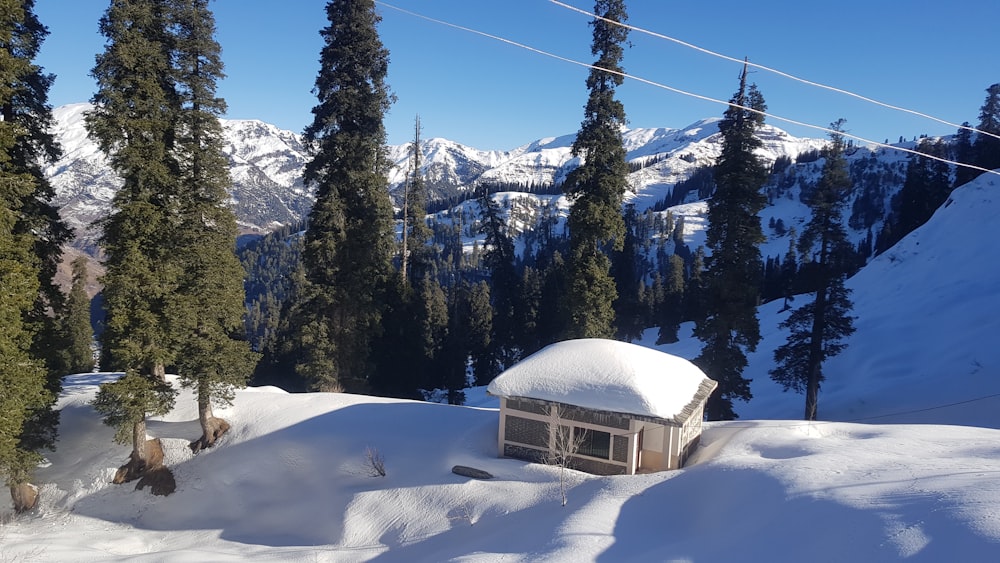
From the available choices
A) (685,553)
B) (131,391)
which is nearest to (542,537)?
(685,553)

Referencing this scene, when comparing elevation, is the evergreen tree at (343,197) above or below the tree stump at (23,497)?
above

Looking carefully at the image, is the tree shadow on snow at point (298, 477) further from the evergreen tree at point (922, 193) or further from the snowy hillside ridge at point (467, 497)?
the evergreen tree at point (922, 193)

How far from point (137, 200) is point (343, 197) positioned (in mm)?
7965

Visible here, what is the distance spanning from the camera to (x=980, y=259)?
1389 inches

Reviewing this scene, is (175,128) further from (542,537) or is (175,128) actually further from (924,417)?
(924,417)

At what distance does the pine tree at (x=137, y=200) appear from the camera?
15234 millimetres

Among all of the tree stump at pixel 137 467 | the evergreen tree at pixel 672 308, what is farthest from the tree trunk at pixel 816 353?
the evergreen tree at pixel 672 308

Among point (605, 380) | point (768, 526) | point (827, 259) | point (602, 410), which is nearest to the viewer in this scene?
point (768, 526)

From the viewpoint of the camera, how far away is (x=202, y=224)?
1706 centimetres

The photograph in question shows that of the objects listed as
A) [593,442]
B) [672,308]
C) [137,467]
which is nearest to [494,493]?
[593,442]

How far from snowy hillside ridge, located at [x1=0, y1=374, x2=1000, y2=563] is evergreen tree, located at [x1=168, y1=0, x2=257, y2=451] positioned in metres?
3.20

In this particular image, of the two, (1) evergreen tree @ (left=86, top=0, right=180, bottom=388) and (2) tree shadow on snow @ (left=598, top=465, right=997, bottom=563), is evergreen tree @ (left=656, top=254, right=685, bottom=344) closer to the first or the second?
(2) tree shadow on snow @ (left=598, top=465, right=997, bottom=563)

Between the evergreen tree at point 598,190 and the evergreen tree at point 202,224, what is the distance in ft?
42.7

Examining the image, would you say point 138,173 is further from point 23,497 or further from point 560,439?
point 560,439
